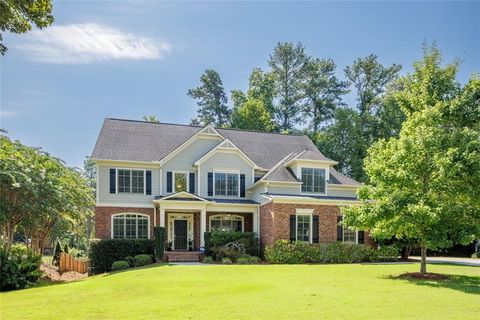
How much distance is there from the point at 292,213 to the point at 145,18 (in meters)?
15.6

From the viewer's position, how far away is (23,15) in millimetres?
7371

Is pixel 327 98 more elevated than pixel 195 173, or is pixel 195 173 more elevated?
pixel 327 98

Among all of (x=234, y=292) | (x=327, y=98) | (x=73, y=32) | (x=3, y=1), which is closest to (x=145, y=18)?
(x=73, y=32)

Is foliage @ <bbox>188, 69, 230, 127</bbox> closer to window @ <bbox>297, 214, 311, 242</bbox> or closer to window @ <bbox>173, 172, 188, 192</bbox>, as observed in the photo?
window @ <bbox>173, 172, 188, 192</bbox>

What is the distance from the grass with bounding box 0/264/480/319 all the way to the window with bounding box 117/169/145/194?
10.2m

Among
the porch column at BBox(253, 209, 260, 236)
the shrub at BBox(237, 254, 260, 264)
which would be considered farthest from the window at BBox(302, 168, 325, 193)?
the shrub at BBox(237, 254, 260, 264)

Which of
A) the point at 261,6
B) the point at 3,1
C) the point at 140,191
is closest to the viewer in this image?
the point at 3,1

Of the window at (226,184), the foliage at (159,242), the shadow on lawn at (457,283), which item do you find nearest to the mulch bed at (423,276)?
the shadow on lawn at (457,283)

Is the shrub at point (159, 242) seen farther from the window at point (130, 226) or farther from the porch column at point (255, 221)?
the porch column at point (255, 221)

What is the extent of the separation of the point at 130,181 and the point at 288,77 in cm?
3022

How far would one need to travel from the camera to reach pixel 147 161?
1077 inches

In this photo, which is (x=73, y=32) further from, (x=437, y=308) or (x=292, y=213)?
(x=292, y=213)

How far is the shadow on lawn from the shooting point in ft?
44.9

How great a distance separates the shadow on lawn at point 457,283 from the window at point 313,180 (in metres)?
12.1
